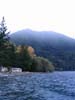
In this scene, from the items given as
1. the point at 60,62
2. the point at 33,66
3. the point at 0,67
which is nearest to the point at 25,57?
the point at 33,66

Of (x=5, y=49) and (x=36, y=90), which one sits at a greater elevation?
(x=5, y=49)

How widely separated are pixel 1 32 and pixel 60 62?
281 feet

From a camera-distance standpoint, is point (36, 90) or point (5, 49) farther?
point (5, 49)

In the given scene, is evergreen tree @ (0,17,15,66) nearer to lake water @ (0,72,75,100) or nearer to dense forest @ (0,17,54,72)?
dense forest @ (0,17,54,72)

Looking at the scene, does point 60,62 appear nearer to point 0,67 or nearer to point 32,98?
point 0,67

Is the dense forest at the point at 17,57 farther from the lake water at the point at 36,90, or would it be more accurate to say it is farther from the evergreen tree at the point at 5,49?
the lake water at the point at 36,90

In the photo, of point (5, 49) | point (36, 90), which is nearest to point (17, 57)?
point (5, 49)

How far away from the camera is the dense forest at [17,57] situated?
11412 centimetres

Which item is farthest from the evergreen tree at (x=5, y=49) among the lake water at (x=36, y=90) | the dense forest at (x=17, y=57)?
the lake water at (x=36, y=90)

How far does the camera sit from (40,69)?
123 m

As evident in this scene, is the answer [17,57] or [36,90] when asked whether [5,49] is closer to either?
[17,57]

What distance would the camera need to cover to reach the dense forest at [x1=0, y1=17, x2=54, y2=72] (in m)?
114

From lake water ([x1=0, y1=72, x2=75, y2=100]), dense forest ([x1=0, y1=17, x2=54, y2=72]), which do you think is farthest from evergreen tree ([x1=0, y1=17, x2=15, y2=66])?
lake water ([x1=0, y1=72, x2=75, y2=100])

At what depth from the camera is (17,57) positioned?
396 feet
